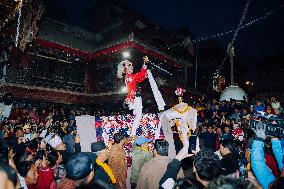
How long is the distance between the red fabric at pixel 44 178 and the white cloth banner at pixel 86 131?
5.46ft

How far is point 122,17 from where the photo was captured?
2456cm

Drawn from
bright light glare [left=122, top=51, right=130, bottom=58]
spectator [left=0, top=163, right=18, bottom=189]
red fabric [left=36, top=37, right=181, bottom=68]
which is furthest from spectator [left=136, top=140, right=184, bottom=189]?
bright light glare [left=122, top=51, right=130, bottom=58]

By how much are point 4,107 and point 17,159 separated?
912 centimetres

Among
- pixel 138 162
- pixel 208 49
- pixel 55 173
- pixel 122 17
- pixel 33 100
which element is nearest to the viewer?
pixel 55 173

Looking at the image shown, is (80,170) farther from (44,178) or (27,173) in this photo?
(44,178)

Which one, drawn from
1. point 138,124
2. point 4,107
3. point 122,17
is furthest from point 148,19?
point 138,124

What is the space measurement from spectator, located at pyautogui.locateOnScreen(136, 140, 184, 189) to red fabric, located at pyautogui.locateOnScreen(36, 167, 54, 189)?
189cm

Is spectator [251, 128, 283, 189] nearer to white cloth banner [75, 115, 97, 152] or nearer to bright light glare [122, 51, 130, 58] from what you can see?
white cloth banner [75, 115, 97, 152]

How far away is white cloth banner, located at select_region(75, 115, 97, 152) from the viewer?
22.6 feet

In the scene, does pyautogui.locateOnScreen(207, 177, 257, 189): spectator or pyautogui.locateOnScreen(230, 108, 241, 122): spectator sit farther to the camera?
pyautogui.locateOnScreen(230, 108, 241, 122): spectator

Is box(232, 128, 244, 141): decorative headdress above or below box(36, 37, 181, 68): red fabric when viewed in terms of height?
below

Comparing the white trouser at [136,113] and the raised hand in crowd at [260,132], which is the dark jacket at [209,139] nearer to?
the white trouser at [136,113]

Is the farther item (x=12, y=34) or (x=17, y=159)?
(x=12, y=34)

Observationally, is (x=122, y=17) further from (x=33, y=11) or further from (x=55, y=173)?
(x=55, y=173)
